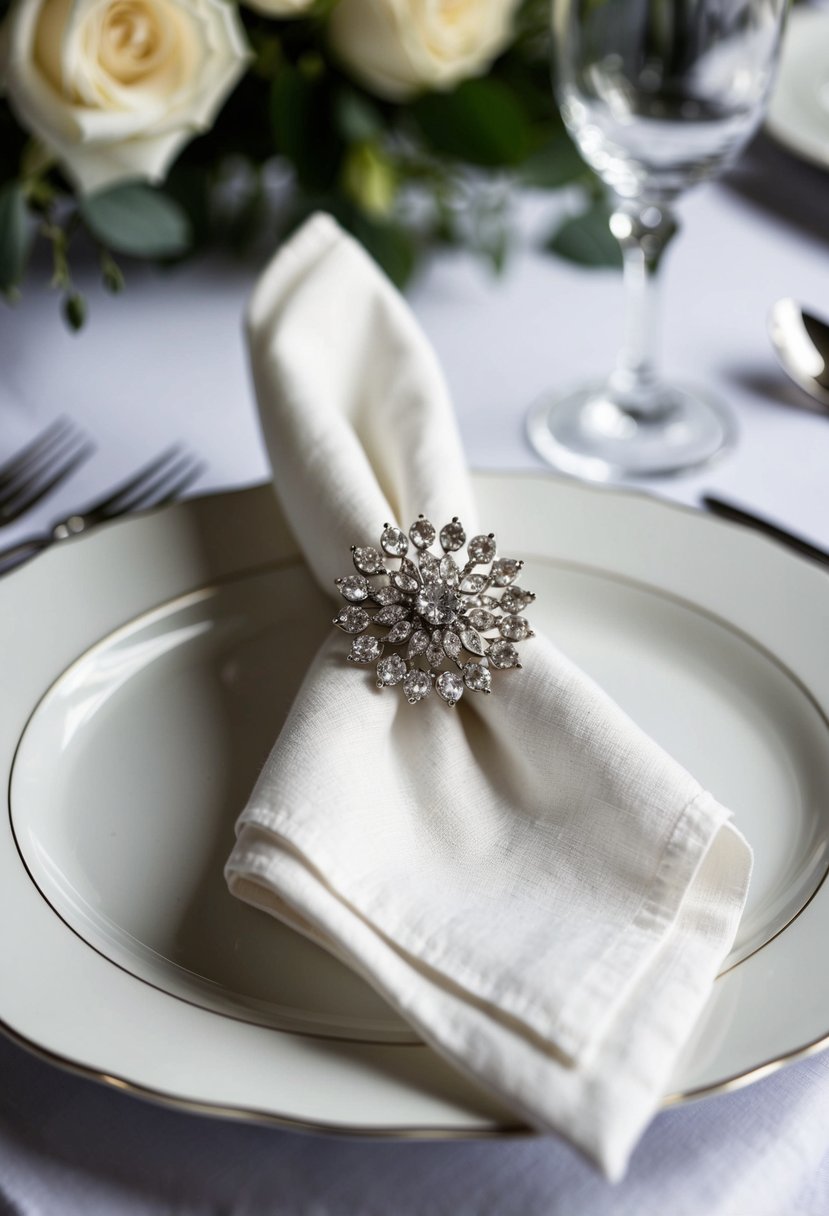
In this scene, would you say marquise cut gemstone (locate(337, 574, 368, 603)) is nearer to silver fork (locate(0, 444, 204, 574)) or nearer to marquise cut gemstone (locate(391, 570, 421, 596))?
marquise cut gemstone (locate(391, 570, 421, 596))

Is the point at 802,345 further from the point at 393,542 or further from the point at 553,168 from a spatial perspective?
the point at 393,542

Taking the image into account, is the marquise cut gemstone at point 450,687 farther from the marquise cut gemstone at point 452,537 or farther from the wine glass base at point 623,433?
the wine glass base at point 623,433

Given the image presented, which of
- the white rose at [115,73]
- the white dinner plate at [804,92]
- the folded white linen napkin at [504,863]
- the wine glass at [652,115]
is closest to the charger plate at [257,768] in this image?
the folded white linen napkin at [504,863]

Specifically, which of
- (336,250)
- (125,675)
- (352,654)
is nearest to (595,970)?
(352,654)

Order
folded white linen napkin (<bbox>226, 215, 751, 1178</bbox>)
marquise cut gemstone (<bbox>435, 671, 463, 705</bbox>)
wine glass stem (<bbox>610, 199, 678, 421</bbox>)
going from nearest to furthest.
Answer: folded white linen napkin (<bbox>226, 215, 751, 1178</bbox>)
marquise cut gemstone (<bbox>435, 671, 463, 705</bbox>)
wine glass stem (<bbox>610, 199, 678, 421</bbox>)

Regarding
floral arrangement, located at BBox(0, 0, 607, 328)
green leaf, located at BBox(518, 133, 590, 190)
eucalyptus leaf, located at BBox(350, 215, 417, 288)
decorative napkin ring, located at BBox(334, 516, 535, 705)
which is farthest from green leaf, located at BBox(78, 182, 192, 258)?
decorative napkin ring, located at BBox(334, 516, 535, 705)
